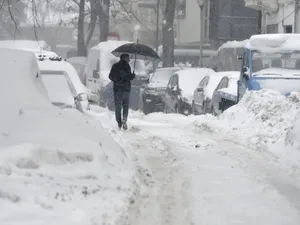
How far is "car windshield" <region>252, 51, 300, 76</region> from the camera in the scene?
52.4 ft

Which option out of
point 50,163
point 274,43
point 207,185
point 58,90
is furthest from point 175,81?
point 50,163

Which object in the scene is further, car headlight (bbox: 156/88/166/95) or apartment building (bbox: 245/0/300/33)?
apartment building (bbox: 245/0/300/33)

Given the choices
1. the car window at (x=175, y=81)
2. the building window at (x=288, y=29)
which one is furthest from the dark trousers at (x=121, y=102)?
the building window at (x=288, y=29)

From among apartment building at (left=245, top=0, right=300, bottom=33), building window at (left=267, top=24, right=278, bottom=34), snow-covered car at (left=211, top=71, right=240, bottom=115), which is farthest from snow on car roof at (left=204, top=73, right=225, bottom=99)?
building window at (left=267, top=24, right=278, bottom=34)

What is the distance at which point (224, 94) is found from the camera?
59.4 feet

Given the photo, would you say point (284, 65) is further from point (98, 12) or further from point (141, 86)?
point (98, 12)

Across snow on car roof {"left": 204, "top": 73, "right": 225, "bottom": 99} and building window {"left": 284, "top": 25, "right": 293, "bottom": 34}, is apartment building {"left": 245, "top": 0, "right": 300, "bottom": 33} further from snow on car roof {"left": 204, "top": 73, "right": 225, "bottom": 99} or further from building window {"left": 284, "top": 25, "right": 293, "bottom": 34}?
snow on car roof {"left": 204, "top": 73, "right": 225, "bottom": 99}

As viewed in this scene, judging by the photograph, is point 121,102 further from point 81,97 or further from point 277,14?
point 277,14

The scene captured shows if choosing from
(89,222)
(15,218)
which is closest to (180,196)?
(89,222)

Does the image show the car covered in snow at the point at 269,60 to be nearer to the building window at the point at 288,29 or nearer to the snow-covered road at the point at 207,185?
the snow-covered road at the point at 207,185

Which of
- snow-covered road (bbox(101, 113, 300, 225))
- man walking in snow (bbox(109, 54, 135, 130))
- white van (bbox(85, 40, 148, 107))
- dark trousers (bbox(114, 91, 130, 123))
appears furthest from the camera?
white van (bbox(85, 40, 148, 107))

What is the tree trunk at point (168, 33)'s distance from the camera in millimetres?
29734

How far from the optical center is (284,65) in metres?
16.1

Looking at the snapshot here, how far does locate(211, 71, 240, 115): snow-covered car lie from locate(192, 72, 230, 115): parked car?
55cm
